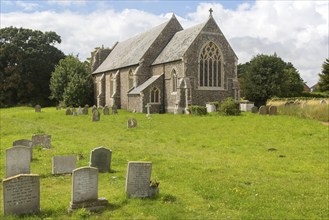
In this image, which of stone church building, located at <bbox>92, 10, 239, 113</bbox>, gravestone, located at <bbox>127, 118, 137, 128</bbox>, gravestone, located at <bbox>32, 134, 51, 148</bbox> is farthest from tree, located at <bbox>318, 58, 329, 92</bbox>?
gravestone, located at <bbox>32, 134, 51, 148</bbox>

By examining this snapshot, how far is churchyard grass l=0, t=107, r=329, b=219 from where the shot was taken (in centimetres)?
798

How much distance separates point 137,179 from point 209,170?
361 cm

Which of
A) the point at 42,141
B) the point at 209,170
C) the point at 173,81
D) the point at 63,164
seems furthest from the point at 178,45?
the point at 63,164

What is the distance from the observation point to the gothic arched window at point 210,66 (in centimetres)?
3534

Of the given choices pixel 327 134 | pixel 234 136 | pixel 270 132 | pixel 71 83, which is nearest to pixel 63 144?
pixel 234 136

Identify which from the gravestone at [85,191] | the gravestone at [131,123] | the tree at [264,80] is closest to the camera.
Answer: the gravestone at [85,191]

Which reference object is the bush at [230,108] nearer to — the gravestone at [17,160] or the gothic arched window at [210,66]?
the gothic arched window at [210,66]

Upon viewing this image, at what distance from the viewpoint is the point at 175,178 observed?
34.8ft

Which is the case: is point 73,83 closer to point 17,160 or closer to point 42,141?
point 42,141

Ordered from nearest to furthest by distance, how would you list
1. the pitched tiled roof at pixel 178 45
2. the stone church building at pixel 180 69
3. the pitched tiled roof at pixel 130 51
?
the stone church building at pixel 180 69
the pitched tiled roof at pixel 178 45
the pitched tiled roof at pixel 130 51

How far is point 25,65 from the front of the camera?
59031 millimetres

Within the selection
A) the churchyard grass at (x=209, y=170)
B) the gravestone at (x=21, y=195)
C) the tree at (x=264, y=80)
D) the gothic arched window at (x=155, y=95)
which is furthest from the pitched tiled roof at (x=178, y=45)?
the gravestone at (x=21, y=195)

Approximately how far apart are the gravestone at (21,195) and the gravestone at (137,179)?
2127 mm

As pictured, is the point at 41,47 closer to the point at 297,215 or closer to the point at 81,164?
the point at 81,164
